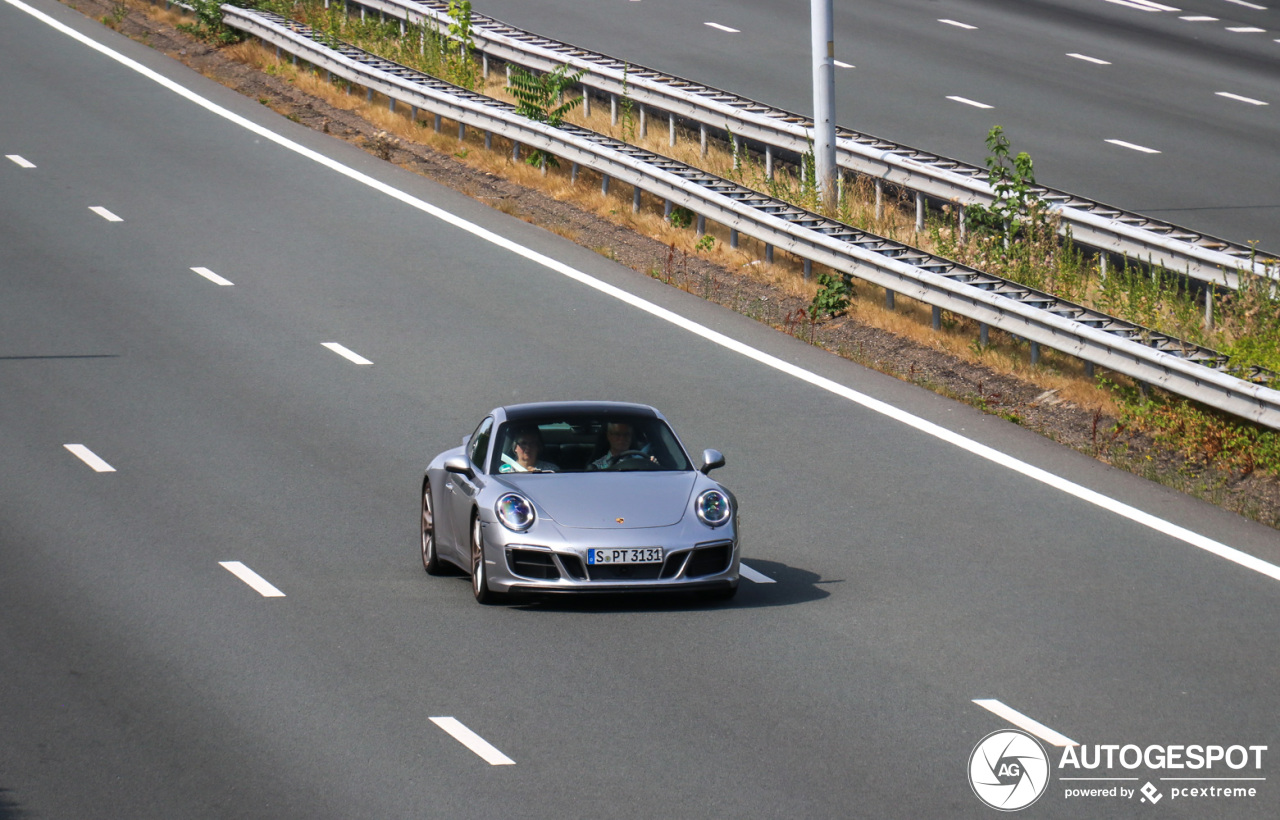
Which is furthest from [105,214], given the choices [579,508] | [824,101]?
[579,508]

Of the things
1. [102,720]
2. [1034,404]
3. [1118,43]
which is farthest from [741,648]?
[1118,43]

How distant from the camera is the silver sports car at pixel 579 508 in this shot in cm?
1077

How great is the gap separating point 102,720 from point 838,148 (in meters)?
14.9

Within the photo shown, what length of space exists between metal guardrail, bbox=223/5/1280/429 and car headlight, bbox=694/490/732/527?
195 inches

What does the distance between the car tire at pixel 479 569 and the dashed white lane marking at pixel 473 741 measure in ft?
7.50

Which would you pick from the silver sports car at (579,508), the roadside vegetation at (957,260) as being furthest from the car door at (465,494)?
the roadside vegetation at (957,260)

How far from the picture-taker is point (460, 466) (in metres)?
11.6

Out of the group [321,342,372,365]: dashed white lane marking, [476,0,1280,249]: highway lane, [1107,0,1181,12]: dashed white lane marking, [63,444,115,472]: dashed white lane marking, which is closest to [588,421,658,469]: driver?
[63,444,115,472]: dashed white lane marking

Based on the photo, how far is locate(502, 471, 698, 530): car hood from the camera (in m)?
10.9

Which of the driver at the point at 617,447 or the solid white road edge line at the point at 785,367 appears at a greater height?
the driver at the point at 617,447

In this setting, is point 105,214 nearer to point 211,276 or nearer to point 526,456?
point 211,276

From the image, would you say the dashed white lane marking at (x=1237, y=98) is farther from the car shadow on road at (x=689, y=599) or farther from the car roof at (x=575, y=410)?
the car shadow on road at (x=689, y=599)

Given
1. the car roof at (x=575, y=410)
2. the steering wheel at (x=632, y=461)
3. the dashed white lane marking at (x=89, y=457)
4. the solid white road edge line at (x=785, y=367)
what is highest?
the car roof at (x=575, y=410)

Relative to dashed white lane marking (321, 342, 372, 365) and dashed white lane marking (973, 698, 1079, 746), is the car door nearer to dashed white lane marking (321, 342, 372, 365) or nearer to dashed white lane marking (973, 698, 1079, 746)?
dashed white lane marking (973, 698, 1079, 746)
